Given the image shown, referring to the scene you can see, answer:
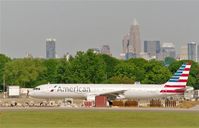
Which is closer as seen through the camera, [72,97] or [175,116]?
[175,116]

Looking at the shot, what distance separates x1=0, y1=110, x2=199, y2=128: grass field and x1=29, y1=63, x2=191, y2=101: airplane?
76.2 ft

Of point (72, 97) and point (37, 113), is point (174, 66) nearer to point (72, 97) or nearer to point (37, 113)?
point (72, 97)

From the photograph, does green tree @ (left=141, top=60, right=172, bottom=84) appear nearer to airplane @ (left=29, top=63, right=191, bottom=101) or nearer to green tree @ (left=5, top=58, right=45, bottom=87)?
green tree @ (left=5, top=58, right=45, bottom=87)

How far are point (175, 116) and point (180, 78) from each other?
33.5 meters

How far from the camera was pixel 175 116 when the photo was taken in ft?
228

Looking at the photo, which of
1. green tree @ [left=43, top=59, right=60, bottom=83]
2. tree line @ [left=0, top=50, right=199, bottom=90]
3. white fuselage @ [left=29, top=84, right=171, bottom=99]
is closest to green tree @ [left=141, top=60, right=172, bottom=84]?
tree line @ [left=0, top=50, right=199, bottom=90]

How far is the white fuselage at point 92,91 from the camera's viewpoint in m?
97.8

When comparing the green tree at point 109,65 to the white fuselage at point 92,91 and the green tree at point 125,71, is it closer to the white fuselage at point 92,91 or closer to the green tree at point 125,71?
the green tree at point 125,71

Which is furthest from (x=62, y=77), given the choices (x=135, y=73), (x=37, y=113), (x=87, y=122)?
(x=87, y=122)

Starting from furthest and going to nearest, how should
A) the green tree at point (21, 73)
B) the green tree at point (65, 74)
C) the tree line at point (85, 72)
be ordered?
the green tree at point (21, 73), the tree line at point (85, 72), the green tree at point (65, 74)

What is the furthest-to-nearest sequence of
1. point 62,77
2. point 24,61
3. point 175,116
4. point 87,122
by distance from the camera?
point 24,61
point 62,77
point 175,116
point 87,122

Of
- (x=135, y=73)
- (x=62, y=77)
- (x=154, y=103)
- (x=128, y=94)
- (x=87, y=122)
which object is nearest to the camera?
(x=87, y=122)

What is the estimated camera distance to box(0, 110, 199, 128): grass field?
194 feet

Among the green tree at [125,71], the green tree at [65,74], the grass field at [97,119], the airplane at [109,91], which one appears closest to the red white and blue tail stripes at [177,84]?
the airplane at [109,91]
